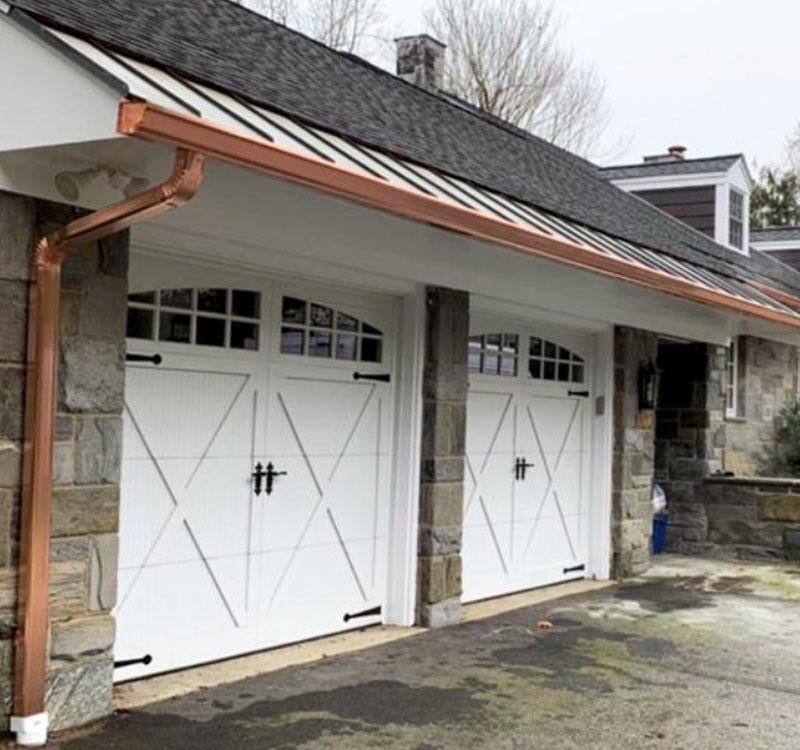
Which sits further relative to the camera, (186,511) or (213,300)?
(213,300)

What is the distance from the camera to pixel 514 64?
21.4 m

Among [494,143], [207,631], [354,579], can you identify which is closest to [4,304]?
[207,631]

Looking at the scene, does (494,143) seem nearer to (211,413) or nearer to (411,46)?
(411,46)

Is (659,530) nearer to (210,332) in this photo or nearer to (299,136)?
(210,332)

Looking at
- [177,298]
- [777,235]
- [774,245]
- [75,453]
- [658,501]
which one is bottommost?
[658,501]

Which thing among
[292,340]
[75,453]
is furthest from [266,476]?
[75,453]

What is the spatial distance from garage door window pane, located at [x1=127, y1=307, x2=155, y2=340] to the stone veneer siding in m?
0.53

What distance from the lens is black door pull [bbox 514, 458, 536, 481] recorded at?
8.05m

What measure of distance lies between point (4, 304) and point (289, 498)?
2.33 metres

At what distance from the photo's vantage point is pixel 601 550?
8.98 metres

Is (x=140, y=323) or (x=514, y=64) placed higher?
(x=514, y=64)

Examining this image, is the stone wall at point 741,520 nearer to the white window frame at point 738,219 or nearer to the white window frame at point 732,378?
the white window frame at point 732,378

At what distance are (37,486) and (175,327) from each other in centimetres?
139

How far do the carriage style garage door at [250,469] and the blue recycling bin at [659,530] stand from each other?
16.5 ft
